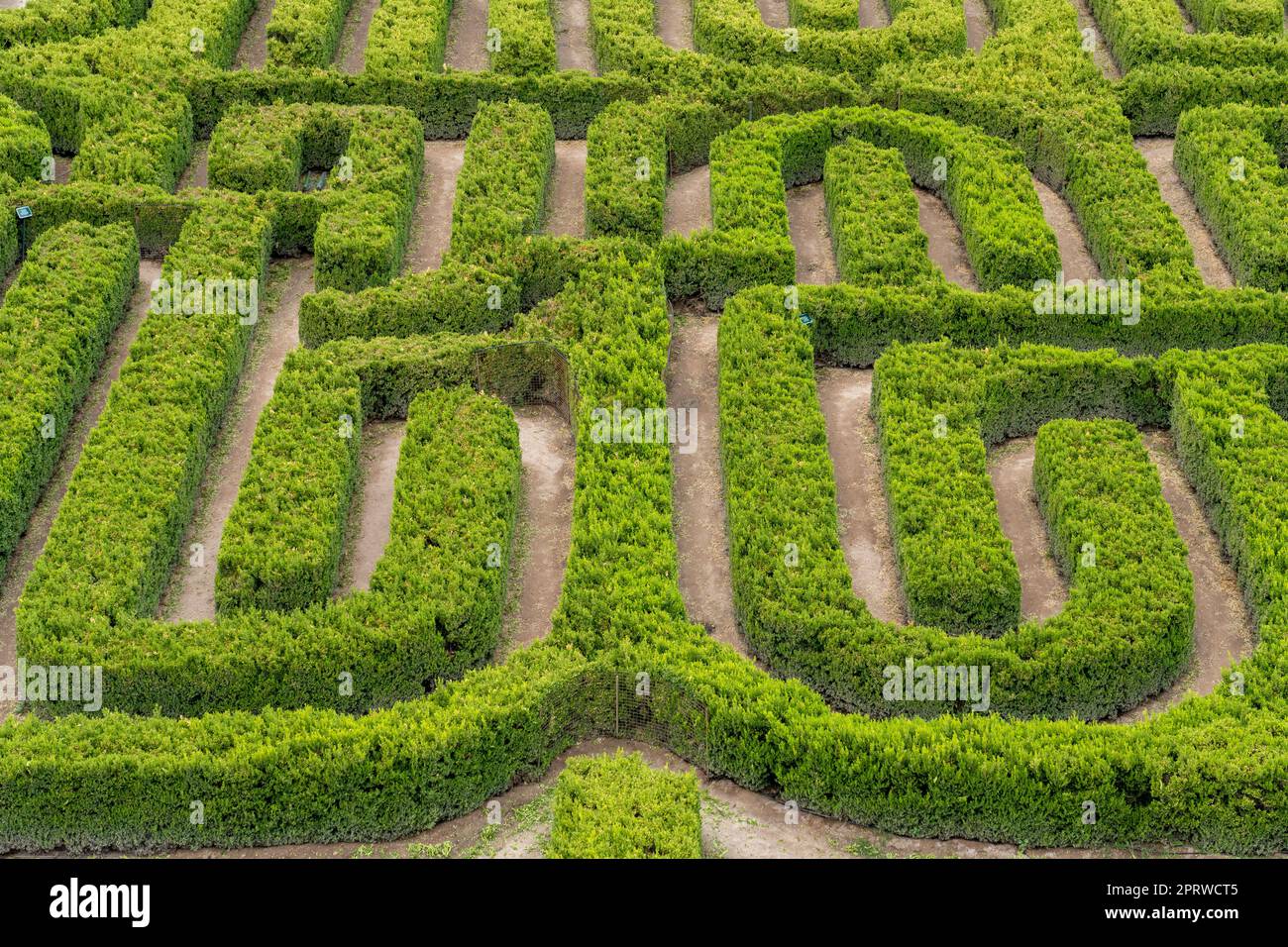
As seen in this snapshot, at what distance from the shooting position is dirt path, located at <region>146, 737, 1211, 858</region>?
30016 millimetres

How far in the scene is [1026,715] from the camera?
3216 centimetres

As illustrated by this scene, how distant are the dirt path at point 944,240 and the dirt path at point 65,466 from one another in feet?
54.9

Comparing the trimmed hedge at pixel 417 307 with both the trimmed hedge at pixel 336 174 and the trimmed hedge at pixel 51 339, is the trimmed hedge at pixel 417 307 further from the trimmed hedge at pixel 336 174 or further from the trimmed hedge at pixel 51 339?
the trimmed hedge at pixel 51 339

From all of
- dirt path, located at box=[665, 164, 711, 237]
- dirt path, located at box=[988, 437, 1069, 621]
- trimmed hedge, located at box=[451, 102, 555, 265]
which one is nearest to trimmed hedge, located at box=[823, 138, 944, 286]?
dirt path, located at box=[665, 164, 711, 237]

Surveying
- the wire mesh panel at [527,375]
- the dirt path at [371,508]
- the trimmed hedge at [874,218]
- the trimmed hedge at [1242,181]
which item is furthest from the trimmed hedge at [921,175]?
the dirt path at [371,508]

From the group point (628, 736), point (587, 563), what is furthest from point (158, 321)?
point (628, 736)

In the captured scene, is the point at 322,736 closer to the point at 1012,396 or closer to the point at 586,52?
the point at 1012,396

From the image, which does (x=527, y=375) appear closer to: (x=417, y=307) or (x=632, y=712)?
(x=417, y=307)

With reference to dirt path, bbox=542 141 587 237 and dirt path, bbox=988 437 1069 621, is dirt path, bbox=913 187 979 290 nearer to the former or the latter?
dirt path, bbox=988 437 1069 621

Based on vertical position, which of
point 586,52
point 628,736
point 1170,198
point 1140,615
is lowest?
point 628,736

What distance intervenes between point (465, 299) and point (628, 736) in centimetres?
1165

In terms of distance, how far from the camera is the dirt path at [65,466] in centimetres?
3444

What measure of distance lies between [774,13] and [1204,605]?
24.3m

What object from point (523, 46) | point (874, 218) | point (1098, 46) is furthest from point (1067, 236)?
point (523, 46)
